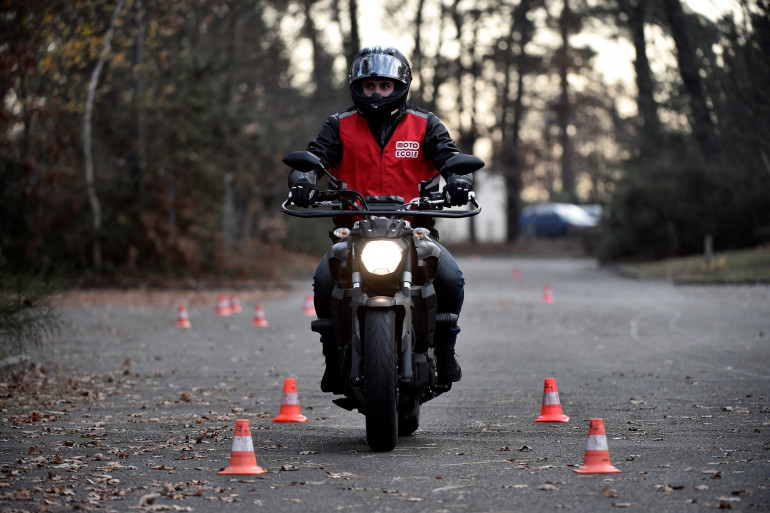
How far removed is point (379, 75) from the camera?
784 centimetres

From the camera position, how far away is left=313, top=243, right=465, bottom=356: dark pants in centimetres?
773

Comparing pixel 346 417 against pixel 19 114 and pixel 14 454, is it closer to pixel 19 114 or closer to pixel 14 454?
pixel 14 454

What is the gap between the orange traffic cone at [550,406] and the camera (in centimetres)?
882

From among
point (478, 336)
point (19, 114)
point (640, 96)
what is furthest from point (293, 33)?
point (478, 336)

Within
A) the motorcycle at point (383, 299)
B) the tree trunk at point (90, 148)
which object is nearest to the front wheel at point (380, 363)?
the motorcycle at point (383, 299)

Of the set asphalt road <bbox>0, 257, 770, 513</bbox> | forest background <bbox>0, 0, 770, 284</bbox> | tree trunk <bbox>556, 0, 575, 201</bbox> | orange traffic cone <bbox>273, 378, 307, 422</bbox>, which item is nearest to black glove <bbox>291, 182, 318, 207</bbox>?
asphalt road <bbox>0, 257, 770, 513</bbox>

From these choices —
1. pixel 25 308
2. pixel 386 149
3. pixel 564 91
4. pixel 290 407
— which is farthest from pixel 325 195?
pixel 564 91

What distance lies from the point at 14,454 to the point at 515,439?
301cm

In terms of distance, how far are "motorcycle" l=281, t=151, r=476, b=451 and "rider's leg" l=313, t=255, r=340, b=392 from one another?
0.05 metres

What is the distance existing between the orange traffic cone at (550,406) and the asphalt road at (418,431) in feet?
0.34

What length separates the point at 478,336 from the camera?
55.8 ft

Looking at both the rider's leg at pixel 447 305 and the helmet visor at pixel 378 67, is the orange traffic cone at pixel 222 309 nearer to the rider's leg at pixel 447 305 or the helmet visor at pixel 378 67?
the rider's leg at pixel 447 305

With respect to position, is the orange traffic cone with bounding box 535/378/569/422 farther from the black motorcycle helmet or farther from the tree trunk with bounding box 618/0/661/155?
the tree trunk with bounding box 618/0/661/155

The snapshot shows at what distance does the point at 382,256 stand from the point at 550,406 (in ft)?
7.04
